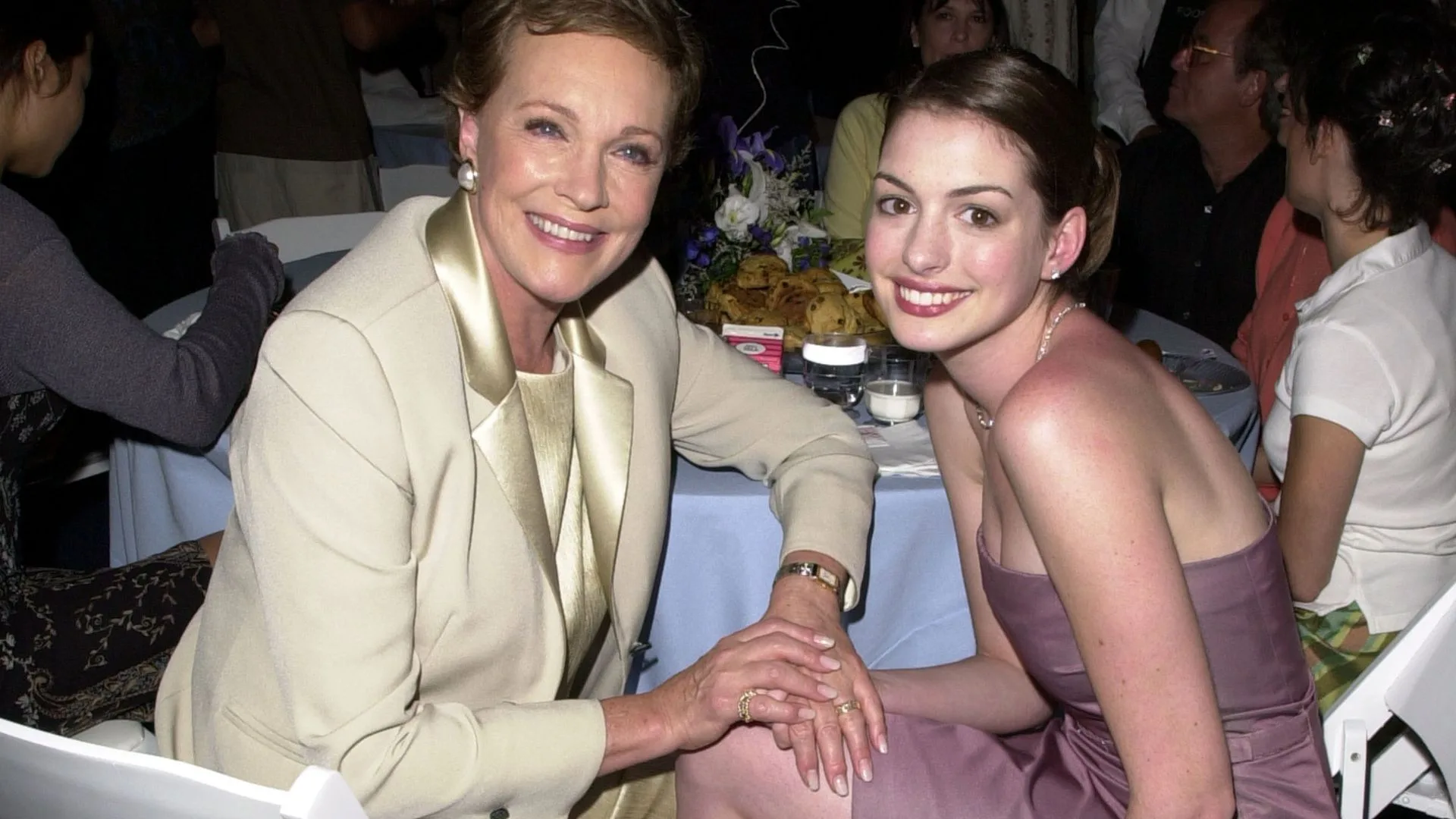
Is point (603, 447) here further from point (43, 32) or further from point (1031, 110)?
point (43, 32)

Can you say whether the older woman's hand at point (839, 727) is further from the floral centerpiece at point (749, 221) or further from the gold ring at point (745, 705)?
the floral centerpiece at point (749, 221)

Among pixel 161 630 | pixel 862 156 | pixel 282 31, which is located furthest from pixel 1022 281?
pixel 282 31

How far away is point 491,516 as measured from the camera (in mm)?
1453

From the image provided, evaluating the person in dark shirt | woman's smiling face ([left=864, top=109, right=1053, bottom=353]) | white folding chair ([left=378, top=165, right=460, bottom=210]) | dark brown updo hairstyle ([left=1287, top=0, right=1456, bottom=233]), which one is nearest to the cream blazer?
woman's smiling face ([left=864, top=109, right=1053, bottom=353])

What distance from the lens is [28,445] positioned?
1890 millimetres

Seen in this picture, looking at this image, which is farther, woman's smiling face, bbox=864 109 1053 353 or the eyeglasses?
the eyeglasses

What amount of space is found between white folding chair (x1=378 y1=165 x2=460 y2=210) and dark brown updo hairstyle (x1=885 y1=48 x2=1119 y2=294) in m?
2.90

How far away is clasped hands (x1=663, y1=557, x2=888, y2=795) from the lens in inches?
58.4

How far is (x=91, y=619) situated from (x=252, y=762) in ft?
1.99

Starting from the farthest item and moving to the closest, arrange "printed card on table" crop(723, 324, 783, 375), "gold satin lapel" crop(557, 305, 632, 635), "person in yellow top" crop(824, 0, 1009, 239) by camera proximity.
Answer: "person in yellow top" crop(824, 0, 1009, 239) < "printed card on table" crop(723, 324, 783, 375) < "gold satin lapel" crop(557, 305, 632, 635)

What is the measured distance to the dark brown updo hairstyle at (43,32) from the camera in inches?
75.8

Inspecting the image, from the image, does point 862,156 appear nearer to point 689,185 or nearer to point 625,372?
point 689,185

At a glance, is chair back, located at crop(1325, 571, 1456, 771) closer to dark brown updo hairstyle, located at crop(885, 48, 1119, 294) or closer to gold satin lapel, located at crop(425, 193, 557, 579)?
dark brown updo hairstyle, located at crop(885, 48, 1119, 294)

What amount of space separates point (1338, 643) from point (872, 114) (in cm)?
212
